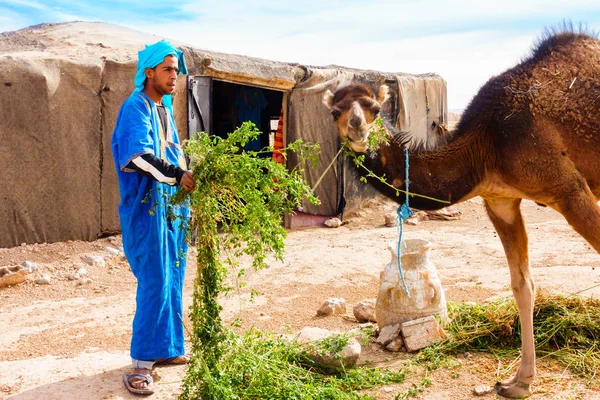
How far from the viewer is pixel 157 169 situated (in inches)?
142

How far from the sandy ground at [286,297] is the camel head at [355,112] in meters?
1.62

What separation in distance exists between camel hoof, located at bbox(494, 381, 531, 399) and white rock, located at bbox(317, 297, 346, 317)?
2.10 m

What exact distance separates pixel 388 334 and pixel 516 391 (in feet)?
3.67

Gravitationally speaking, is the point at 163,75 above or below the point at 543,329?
above

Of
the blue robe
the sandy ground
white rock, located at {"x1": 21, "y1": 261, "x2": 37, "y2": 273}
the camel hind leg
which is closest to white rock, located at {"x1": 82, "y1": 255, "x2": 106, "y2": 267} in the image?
the sandy ground

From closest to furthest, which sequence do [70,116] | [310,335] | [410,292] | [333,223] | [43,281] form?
[310,335], [410,292], [43,281], [70,116], [333,223]

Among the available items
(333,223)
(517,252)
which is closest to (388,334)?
(517,252)

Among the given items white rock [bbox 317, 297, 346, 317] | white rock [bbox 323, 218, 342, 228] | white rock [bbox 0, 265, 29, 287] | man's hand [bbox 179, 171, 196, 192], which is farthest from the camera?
white rock [bbox 323, 218, 342, 228]

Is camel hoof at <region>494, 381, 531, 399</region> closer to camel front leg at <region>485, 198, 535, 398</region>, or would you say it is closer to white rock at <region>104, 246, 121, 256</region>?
camel front leg at <region>485, 198, 535, 398</region>

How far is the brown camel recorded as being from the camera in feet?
12.0

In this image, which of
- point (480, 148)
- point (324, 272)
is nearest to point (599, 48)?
point (480, 148)

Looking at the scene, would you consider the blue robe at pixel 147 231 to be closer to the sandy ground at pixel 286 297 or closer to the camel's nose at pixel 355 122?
the sandy ground at pixel 286 297

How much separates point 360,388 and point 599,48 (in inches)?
111

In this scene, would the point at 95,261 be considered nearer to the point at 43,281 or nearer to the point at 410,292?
the point at 43,281
